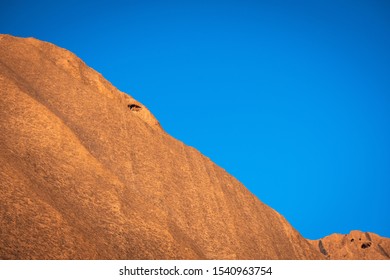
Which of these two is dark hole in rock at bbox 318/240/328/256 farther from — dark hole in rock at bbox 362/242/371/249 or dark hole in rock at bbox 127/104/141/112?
dark hole in rock at bbox 127/104/141/112

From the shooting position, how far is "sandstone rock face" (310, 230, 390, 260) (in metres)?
93.2

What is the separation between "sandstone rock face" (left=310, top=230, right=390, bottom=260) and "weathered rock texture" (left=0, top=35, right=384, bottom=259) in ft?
143

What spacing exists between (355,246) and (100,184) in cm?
7794

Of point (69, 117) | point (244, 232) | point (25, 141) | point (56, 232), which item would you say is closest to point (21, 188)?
point (56, 232)

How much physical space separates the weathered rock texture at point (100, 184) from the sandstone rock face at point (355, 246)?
43546 millimetres

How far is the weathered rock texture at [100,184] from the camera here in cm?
2612

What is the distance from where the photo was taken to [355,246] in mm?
96438

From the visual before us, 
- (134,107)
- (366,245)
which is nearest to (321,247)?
(366,245)

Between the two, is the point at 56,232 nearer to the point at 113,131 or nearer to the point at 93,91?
the point at 113,131

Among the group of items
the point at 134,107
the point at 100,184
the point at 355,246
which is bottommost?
the point at 100,184

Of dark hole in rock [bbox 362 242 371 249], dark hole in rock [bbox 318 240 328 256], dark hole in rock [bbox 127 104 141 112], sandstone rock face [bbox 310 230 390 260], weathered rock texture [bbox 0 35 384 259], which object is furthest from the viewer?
dark hole in rock [bbox 362 242 371 249]

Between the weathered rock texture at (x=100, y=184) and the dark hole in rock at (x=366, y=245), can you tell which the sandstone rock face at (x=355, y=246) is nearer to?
the dark hole in rock at (x=366, y=245)

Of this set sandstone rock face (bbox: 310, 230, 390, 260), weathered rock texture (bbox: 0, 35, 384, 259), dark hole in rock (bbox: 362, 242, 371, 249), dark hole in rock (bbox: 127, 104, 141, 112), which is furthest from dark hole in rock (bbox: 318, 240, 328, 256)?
dark hole in rock (bbox: 127, 104, 141, 112)

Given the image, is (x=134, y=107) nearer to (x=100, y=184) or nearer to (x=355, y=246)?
(x=100, y=184)
